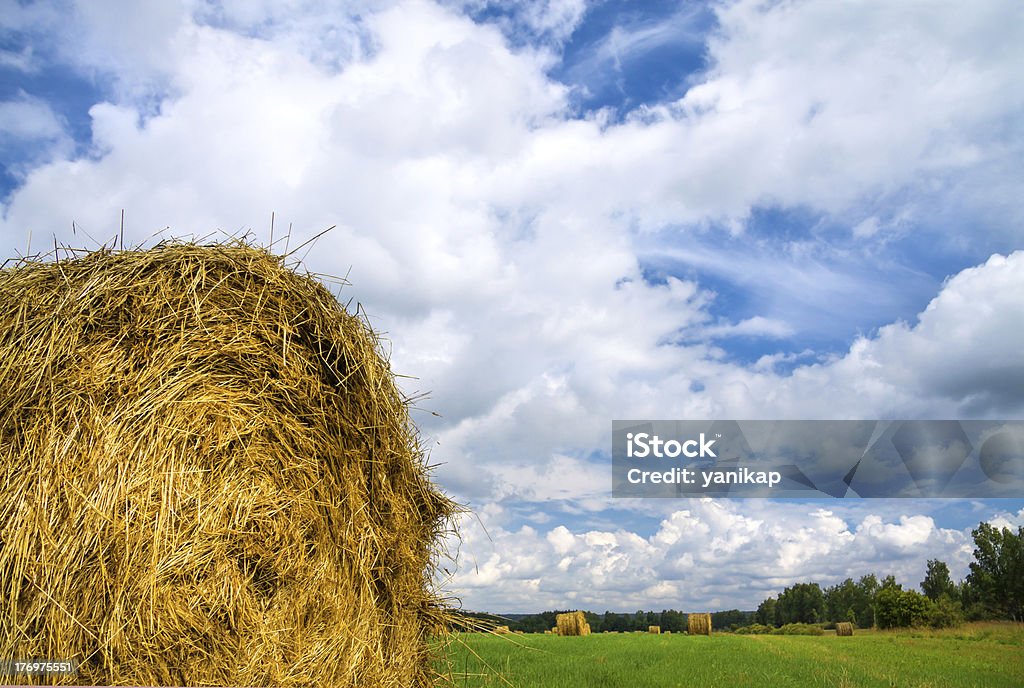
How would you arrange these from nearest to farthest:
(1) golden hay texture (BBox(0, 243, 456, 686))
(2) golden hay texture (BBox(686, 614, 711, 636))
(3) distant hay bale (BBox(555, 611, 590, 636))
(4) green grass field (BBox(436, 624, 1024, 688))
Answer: (1) golden hay texture (BBox(0, 243, 456, 686))
(4) green grass field (BBox(436, 624, 1024, 688))
(3) distant hay bale (BBox(555, 611, 590, 636))
(2) golden hay texture (BBox(686, 614, 711, 636))

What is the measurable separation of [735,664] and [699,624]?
31.1 ft

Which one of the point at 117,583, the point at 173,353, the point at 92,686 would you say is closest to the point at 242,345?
the point at 173,353

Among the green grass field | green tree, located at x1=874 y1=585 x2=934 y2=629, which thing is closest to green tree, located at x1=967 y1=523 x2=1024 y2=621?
green tree, located at x1=874 y1=585 x2=934 y2=629

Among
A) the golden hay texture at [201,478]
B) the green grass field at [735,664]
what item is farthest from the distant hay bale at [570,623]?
the golden hay texture at [201,478]

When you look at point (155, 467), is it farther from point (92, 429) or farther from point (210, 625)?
point (210, 625)

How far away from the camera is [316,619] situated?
4.03 metres

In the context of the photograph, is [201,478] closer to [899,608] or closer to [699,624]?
[699,624]

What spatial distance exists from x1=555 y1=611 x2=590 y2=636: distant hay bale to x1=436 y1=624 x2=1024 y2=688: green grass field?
285 cm

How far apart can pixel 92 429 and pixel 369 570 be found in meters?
1.53

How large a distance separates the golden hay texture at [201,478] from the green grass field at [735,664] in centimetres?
113

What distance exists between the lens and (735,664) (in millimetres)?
10594

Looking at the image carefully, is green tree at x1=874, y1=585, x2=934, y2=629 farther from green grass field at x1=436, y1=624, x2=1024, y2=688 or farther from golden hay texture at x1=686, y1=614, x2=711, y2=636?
green grass field at x1=436, y1=624, x2=1024, y2=688

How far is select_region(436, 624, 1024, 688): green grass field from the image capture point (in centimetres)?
735

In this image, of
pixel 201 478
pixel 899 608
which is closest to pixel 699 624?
pixel 899 608
